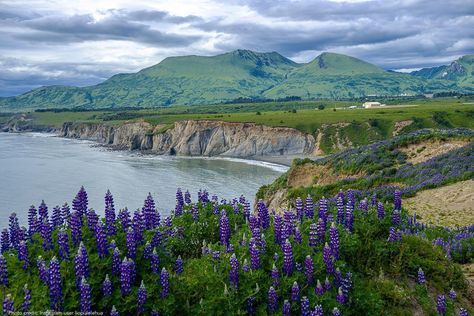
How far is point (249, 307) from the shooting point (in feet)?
23.4

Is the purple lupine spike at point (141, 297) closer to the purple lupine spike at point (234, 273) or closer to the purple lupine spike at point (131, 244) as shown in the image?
the purple lupine spike at point (131, 244)

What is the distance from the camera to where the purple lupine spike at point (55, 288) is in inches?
249

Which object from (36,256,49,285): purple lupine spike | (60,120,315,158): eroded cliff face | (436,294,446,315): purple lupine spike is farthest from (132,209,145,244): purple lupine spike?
(60,120,315,158): eroded cliff face

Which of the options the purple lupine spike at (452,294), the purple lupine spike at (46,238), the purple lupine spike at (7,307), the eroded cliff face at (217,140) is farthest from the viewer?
the eroded cliff face at (217,140)

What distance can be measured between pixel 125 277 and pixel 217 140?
122111 mm

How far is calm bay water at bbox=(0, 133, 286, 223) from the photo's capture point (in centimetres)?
6047

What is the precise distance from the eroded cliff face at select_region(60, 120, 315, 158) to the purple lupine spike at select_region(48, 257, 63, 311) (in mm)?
109901

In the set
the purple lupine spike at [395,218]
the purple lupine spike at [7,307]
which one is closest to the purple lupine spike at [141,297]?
the purple lupine spike at [7,307]

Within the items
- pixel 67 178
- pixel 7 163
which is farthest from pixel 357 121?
pixel 7 163

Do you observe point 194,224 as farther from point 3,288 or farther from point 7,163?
point 7,163

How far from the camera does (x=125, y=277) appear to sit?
6641 millimetres

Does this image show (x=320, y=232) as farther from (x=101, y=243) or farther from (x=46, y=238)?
(x=46, y=238)

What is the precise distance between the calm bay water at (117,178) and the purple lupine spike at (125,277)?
45382 millimetres

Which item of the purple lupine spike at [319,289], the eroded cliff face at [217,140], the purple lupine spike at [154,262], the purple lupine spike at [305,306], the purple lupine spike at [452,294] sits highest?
the purple lupine spike at [154,262]
